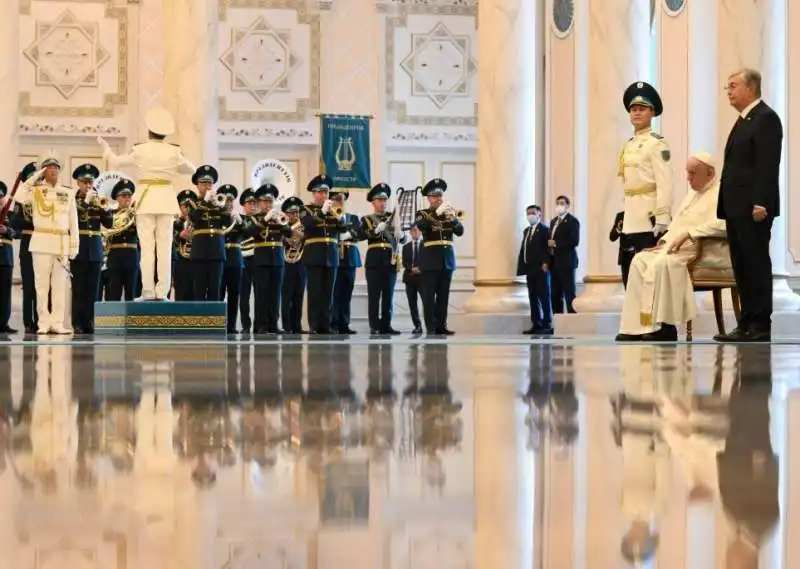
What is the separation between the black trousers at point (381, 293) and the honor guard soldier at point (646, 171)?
722 centimetres

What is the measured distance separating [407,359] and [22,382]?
2308 millimetres

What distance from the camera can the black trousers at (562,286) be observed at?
17.9m

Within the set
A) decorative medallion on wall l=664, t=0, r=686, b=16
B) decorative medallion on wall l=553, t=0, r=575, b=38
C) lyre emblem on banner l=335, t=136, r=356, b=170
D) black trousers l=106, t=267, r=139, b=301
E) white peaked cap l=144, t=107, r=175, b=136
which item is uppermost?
decorative medallion on wall l=553, t=0, r=575, b=38

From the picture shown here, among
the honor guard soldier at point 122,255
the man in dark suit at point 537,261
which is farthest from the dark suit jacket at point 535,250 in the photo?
the honor guard soldier at point 122,255

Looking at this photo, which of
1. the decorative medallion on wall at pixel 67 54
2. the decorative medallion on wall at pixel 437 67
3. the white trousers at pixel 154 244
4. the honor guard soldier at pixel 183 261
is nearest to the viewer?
the white trousers at pixel 154 244

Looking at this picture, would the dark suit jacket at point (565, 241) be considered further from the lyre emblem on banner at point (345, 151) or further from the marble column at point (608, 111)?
the lyre emblem on banner at point (345, 151)

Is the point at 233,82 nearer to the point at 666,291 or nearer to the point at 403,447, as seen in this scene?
the point at 666,291

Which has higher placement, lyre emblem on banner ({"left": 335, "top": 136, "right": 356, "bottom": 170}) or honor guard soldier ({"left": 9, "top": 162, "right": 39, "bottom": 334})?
lyre emblem on banner ({"left": 335, "top": 136, "right": 356, "bottom": 170})

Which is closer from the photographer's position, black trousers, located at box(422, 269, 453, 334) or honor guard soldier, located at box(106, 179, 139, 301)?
black trousers, located at box(422, 269, 453, 334)

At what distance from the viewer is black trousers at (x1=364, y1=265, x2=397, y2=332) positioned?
18328mm

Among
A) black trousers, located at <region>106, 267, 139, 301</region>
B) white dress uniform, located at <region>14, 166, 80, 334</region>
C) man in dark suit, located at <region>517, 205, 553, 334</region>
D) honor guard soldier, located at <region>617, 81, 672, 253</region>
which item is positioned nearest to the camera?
honor guard soldier, located at <region>617, 81, 672, 253</region>

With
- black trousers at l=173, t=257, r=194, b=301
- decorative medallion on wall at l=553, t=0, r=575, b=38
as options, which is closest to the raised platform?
black trousers at l=173, t=257, r=194, b=301

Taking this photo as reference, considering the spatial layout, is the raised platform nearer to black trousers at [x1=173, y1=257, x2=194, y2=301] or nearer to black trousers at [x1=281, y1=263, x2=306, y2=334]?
black trousers at [x1=173, y1=257, x2=194, y2=301]

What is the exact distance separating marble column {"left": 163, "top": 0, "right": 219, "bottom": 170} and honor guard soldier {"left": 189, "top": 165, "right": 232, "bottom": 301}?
1768 millimetres
